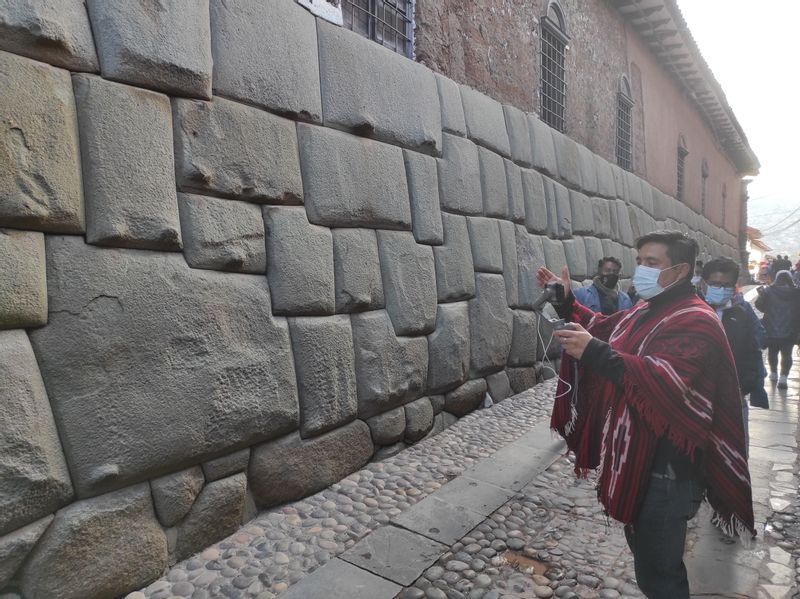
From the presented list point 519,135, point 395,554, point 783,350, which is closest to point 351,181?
point 395,554

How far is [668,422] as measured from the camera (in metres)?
1.93

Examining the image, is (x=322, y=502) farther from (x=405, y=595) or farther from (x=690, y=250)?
(x=690, y=250)

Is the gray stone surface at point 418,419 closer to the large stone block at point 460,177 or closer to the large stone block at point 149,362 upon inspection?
the large stone block at point 149,362

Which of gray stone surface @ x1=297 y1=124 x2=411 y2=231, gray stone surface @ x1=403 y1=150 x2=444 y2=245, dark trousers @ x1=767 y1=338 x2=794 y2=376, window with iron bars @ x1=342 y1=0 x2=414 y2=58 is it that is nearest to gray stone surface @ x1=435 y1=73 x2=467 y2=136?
window with iron bars @ x1=342 y1=0 x2=414 y2=58

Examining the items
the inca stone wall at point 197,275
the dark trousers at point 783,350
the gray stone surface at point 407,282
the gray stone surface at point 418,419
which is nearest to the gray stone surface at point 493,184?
the inca stone wall at point 197,275

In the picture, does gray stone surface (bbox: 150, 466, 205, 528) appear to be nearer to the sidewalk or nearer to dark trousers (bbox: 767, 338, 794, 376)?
the sidewalk

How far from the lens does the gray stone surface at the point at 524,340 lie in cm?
589

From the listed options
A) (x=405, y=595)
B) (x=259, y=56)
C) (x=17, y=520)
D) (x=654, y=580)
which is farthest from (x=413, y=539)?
(x=259, y=56)

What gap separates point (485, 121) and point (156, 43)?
3.65 meters

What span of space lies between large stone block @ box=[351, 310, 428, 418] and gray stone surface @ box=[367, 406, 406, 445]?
0.05 meters

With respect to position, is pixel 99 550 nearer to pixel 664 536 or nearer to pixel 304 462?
pixel 304 462

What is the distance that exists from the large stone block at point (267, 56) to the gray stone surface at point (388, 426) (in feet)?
6.74

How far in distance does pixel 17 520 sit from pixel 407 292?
275 cm

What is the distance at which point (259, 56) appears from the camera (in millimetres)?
3125
